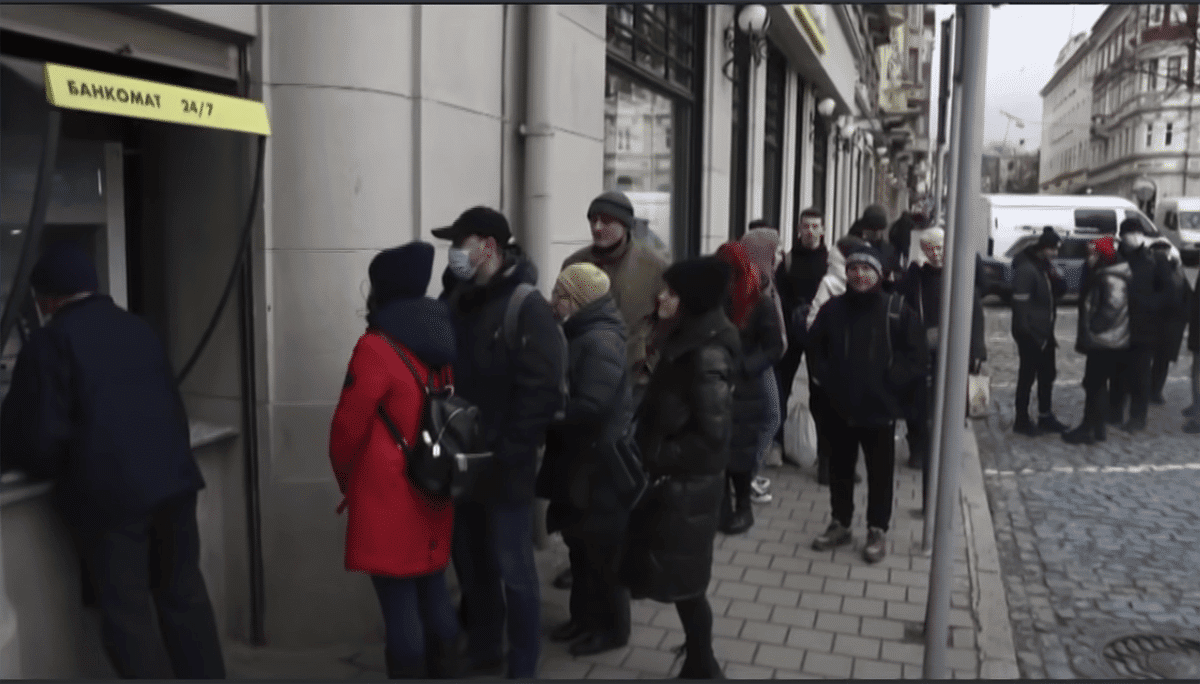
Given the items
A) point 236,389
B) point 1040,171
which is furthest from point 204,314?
point 1040,171

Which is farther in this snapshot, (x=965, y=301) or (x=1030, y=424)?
(x=1030, y=424)

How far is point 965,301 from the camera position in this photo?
3.99 metres

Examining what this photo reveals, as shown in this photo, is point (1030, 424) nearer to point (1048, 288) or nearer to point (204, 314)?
point (1048, 288)

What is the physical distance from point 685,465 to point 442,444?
2.94 ft

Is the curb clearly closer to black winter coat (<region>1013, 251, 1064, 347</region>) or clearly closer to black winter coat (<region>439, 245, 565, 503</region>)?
black winter coat (<region>1013, 251, 1064, 347</region>)

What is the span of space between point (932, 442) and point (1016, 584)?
0.85 metres

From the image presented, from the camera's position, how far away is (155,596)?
12.3 feet

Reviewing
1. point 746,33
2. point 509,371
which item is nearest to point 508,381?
point 509,371

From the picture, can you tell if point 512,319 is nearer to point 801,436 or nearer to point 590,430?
point 590,430

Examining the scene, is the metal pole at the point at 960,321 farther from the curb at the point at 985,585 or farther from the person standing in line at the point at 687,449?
the person standing in line at the point at 687,449

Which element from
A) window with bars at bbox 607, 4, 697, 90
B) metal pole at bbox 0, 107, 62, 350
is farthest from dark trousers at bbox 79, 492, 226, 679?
window with bars at bbox 607, 4, 697, 90

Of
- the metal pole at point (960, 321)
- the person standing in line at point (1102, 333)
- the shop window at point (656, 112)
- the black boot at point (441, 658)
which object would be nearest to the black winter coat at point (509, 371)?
the black boot at point (441, 658)

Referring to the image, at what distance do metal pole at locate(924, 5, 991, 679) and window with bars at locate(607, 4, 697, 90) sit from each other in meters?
4.08

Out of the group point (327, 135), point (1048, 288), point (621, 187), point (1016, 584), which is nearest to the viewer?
point (327, 135)
